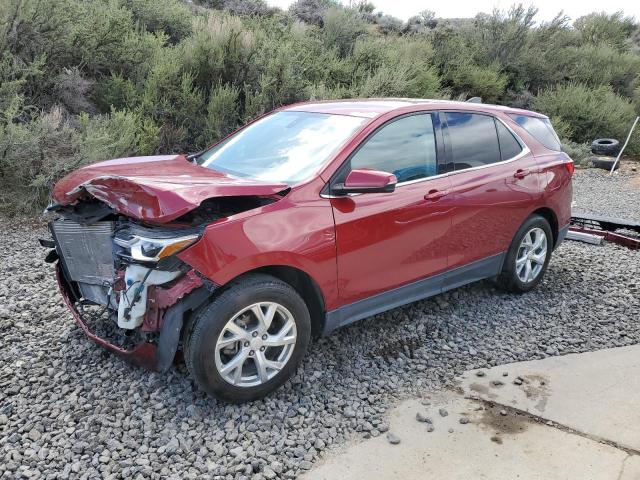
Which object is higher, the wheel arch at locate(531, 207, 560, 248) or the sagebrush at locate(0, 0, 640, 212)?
the sagebrush at locate(0, 0, 640, 212)

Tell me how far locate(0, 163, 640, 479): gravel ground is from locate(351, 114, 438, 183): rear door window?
129 cm

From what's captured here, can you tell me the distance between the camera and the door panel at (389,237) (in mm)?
3629

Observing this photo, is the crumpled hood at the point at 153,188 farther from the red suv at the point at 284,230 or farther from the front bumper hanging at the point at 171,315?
the front bumper hanging at the point at 171,315

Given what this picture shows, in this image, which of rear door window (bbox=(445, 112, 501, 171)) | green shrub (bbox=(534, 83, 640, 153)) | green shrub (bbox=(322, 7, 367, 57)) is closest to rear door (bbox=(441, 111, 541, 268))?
rear door window (bbox=(445, 112, 501, 171))

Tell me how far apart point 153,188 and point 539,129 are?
3874 mm

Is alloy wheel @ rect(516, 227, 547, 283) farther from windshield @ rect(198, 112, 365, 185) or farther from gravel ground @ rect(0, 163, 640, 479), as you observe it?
windshield @ rect(198, 112, 365, 185)

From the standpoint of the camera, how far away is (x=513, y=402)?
355 cm

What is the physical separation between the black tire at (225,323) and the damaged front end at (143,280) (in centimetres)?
9

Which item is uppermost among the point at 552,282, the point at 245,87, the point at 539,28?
the point at 539,28

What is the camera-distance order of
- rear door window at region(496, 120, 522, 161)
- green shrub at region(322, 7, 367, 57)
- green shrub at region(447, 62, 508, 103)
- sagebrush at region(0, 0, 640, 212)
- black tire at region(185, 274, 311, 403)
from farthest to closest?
1. green shrub at region(447, 62, 508, 103)
2. green shrub at region(322, 7, 367, 57)
3. sagebrush at region(0, 0, 640, 212)
4. rear door window at region(496, 120, 522, 161)
5. black tire at region(185, 274, 311, 403)

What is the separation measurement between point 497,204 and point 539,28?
Result: 1763cm

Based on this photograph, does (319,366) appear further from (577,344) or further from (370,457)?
(577,344)

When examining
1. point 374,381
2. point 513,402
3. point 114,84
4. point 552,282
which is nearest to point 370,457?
→ point 374,381

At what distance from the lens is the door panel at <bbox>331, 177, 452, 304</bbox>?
3.63 m
